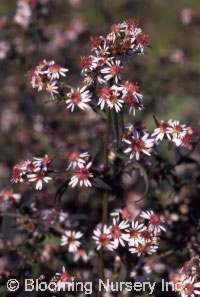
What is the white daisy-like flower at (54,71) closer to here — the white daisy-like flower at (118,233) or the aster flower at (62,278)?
the white daisy-like flower at (118,233)

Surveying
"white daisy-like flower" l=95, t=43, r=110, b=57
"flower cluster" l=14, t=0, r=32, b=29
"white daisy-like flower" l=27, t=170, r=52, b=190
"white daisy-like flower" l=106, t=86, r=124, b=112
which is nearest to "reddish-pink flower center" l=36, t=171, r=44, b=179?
"white daisy-like flower" l=27, t=170, r=52, b=190

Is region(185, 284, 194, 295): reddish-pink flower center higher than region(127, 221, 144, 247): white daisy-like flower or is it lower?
lower

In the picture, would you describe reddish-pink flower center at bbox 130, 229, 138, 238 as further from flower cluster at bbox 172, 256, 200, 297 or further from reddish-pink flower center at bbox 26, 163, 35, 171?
reddish-pink flower center at bbox 26, 163, 35, 171

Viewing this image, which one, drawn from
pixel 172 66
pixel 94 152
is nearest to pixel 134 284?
pixel 94 152

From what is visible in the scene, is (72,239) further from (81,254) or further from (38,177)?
(38,177)

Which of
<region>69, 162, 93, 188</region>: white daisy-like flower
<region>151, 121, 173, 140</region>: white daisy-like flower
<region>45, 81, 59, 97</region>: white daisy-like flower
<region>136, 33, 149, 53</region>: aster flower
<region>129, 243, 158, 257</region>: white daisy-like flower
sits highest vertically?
<region>136, 33, 149, 53</region>: aster flower

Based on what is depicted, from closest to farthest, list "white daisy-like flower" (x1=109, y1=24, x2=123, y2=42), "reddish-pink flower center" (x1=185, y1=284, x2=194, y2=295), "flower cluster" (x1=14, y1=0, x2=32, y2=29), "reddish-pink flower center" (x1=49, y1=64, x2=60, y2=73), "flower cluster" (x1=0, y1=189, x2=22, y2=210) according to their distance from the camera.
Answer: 1. "reddish-pink flower center" (x1=185, y1=284, x2=194, y2=295)
2. "white daisy-like flower" (x1=109, y1=24, x2=123, y2=42)
3. "reddish-pink flower center" (x1=49, y1=64, x2=60, y2=73)
4. "flower cluster" (x1=0, y1=189, x2=22, y2=210)
5. "flower cluster" (x1=14, y1=0, x2=32, y2=29)

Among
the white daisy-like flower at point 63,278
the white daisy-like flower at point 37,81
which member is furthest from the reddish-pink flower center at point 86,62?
the white daisy-like flower at point 63,278

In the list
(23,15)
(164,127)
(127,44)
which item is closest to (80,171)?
(164,127)
